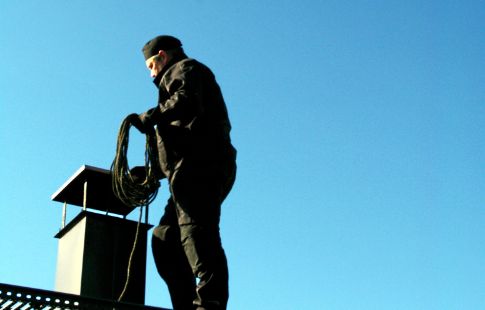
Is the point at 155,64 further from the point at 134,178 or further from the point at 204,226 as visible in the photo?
the point at 204,226

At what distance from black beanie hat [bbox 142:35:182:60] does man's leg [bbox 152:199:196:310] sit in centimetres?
120

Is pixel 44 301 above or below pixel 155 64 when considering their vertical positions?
below

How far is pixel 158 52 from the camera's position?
6.58 meters

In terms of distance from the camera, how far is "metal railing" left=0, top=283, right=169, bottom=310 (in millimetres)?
5793

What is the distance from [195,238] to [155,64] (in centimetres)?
140

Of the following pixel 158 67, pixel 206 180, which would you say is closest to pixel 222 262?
pixel 206 180

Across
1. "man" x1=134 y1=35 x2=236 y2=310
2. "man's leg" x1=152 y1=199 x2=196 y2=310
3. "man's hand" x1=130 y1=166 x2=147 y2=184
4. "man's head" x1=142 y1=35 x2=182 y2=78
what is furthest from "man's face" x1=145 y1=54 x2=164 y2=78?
"man's leg" x1=152 y1=199 x2=196 y2=310

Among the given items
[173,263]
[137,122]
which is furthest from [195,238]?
[137,122]

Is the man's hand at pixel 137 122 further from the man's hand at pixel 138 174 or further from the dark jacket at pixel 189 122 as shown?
the man's hand at pixel 138 174

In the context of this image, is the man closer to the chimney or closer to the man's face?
the man's face

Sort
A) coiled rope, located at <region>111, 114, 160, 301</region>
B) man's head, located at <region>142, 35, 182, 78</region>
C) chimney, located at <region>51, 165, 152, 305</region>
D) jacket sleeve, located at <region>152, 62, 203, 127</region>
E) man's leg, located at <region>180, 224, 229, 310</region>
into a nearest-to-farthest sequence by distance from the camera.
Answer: man's leg, located at <region>180, 224, 229, 310</region> < jacket sleeve, located at <region>152, 62, 203, 127</region> < coiled rope, located at <region>111, 114, 160, 301</region> < man's head, located at <region>142, 35, 182, 78</region> < chimney, located at <region>51, 165, 152, 305</region>

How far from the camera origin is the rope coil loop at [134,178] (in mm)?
6457

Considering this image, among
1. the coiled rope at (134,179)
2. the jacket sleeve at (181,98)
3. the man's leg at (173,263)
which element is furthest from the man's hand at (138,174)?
the jacket sleeve at (181,98)

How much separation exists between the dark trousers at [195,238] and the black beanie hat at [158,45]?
950 millimetres
